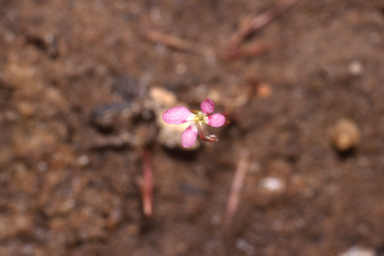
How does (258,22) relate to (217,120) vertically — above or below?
above

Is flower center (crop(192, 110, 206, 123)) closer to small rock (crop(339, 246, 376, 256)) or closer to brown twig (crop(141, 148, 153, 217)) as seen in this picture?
brown twig (crop(141, 148, 153, 217))

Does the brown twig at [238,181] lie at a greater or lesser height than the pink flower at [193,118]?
lesser

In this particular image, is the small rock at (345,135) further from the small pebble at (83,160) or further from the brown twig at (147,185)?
the small pebble at (83,160)

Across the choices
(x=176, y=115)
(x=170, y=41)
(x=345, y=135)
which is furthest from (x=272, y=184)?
(x=170, y=41)

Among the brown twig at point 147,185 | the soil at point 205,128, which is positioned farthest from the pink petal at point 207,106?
the brown twig at point 147,185

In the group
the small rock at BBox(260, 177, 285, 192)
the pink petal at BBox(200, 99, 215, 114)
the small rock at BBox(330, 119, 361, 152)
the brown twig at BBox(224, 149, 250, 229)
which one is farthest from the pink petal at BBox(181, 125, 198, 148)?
the small rock at BBox(330, 119, 361, 152)

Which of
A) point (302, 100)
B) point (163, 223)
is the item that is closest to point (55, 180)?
point (163, 223)

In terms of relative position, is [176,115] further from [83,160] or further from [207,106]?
[83,160]
